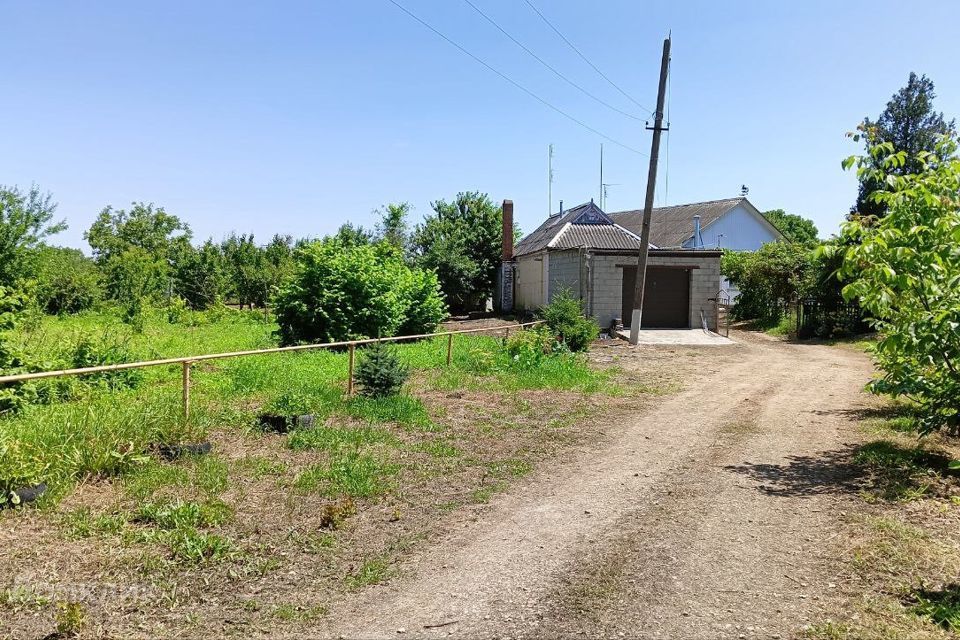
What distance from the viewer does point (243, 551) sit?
4762 mm

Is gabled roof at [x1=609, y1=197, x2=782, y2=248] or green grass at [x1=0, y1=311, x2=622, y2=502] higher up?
gabled roof at [x1=609, y1=197, x2=782, y2=248]

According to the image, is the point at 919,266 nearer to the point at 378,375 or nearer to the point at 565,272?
the point at 378,375

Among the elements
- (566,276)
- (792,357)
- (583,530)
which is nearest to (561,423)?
(583,530)

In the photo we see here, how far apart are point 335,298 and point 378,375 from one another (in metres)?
7.05

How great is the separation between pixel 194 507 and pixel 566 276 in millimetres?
20066

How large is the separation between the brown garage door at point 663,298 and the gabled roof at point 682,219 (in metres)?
17.2

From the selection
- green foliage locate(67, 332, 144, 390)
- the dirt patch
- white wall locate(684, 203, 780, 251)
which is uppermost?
white wall locate(684, 203, 780, 251)

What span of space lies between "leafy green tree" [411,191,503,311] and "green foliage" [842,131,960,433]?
2842 cm

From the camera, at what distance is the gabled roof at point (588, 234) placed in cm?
2650

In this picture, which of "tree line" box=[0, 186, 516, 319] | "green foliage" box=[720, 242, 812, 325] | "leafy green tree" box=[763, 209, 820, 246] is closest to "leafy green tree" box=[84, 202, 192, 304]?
"tree line" box=[0, 186, 516, 319]

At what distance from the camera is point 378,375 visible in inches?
388

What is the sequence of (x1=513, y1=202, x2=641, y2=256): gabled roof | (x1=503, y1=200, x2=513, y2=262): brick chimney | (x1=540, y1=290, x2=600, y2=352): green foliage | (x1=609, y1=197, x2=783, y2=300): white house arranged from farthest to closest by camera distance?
(x1=609, y1=197, x2=783, y2=300): white house → (x1=503, y1=200, x2=513, y2=262): brick chimney → (x1=513, y1=202, x2=641, y2=256): gabled roof → (x1=540, y1=290, x2=600, y2=352): green foliage

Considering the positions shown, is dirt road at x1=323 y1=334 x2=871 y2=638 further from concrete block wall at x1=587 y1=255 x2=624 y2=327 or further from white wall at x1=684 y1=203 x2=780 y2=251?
white wall at x1=684 y1=203 x2=780 y2=251

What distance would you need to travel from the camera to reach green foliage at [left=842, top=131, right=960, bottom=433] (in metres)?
5.52
